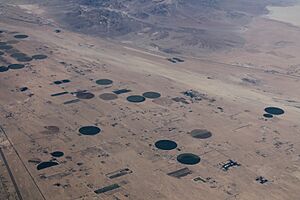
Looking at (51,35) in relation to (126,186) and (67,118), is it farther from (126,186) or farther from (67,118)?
(126,186)

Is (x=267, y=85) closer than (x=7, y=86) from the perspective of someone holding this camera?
No

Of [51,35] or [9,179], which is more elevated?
[51,35]

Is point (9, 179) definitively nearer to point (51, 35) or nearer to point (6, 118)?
point (6, 118)

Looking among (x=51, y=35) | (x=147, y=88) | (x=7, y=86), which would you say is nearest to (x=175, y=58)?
(x=147, y=88)

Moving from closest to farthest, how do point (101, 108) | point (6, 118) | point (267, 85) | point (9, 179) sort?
1. point (9, 179)
2. point (6, 118)
3. point (101, 108)
4. point (267, 85)

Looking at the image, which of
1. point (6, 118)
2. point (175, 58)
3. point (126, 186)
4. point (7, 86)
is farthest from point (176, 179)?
point (175, 58)

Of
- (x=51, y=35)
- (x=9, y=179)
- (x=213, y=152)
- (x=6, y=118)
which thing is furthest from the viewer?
(x=51, y=35)
